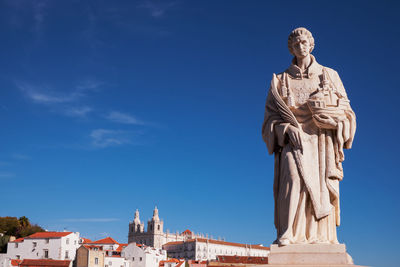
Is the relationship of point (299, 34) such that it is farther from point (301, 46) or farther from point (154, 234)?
point (154, 234)

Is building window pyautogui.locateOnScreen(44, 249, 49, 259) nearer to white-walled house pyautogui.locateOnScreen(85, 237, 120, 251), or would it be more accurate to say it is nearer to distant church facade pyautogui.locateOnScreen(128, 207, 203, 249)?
white-walled house pyautogui.locateOnScreen(85, 237, 120, 251)

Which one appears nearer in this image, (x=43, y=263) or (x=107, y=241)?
(x=43, y=263)

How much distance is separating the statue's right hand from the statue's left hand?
33cm

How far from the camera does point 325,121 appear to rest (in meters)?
7.35

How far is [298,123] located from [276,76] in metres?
1.00

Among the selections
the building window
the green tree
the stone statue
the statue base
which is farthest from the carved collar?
the green tree

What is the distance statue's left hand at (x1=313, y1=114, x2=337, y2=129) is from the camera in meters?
7.36

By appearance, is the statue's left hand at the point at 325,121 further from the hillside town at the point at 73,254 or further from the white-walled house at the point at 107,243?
the white-walled house at the point at 107,243

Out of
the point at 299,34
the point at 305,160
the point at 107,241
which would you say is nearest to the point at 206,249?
the point at 107,241

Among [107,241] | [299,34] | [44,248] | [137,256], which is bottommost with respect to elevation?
[137,256]

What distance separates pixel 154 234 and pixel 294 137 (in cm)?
16661

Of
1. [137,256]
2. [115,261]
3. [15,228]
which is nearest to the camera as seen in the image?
[115,261]

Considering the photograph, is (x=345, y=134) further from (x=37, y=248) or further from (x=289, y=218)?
(x=37, y=248)

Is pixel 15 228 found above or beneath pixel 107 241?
above
